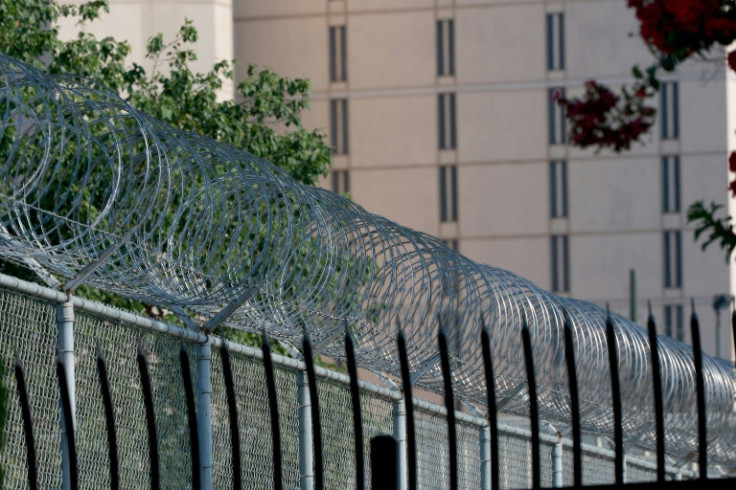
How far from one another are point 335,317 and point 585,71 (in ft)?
112

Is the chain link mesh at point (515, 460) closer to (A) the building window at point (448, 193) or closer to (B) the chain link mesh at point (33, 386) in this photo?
(B) the chain link mesh at point (33, 386)

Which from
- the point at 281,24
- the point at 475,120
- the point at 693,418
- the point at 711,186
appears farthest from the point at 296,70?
the point at 693,418

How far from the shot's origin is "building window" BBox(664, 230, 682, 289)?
134ft

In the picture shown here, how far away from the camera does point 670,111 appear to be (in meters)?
40.9

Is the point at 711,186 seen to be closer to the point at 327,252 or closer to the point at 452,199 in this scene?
the point at 452,199

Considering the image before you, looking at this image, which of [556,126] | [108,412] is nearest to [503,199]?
[556,126]

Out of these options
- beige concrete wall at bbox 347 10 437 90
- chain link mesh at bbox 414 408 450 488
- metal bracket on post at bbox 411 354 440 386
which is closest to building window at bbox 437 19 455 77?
beige concrete wall at bbox 347 10 437 90

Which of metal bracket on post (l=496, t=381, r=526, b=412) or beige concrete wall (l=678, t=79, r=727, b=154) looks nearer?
metal bracket on post (l=496, t=381, r=526, b=412)

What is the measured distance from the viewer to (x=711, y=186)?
40.7 meters

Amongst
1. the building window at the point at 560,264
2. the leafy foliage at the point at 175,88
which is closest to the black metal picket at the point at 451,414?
the leafy foliage at the point at 175,88

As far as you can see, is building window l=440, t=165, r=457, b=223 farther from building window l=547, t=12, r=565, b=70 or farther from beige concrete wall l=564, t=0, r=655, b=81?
beige concrete wall l=564, t=0, r=655, b=81

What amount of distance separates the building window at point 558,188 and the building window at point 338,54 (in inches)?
238

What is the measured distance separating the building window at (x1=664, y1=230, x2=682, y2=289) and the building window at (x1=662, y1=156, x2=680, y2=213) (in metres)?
0.68

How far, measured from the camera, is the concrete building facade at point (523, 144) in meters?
40.6
